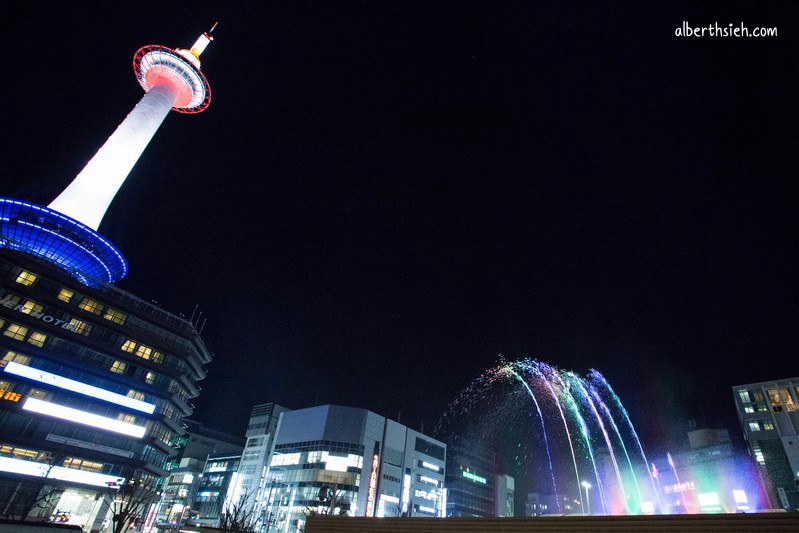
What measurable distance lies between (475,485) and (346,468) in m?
50.4

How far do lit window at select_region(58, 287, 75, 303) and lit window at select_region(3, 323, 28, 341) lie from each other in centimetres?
717

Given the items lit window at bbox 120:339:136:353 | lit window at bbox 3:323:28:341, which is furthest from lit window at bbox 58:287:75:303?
lit window at bbox 120:339:136:353

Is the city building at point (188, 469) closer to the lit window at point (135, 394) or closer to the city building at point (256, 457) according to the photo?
the city building at point (256, 457)

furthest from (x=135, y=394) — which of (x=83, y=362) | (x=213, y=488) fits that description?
(x=213, y=488)

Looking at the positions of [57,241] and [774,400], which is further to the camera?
[774,400]

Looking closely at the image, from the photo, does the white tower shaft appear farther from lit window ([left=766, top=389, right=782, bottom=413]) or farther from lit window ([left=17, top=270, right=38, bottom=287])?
lit window ([left=766, top=389, right=782, bottom=413])

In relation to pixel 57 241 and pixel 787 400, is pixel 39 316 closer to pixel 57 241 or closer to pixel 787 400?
pixel 57 241

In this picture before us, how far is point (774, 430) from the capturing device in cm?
7325

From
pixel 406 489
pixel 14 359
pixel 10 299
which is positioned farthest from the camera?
pixel 406 489

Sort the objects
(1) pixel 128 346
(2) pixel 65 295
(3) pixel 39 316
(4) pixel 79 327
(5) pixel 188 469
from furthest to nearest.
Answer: (5) pixel 188 469, (1) pixel 128 346, (2) pixel 65 295, (4) pixel 79 327, (3) pixel 39 316

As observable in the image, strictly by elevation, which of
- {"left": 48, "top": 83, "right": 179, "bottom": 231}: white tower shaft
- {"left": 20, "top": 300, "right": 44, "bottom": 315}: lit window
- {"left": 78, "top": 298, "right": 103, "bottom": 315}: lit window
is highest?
{"left": 48, "top": 83, "right": 179, "bottom": 231}: white tower shaft

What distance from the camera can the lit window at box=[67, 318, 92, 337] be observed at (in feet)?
210

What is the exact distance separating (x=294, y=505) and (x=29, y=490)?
42.6 m

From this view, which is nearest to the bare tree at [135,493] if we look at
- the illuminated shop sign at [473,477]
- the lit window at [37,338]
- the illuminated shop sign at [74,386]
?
the illuminated shop sign at [74,386]
